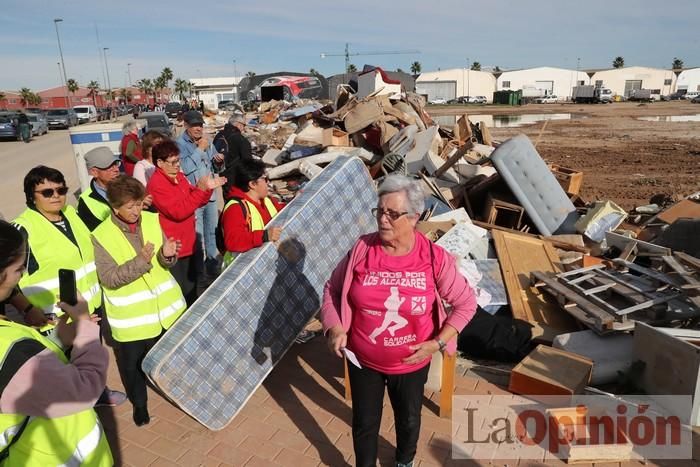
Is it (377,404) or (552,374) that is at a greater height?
(377,404)

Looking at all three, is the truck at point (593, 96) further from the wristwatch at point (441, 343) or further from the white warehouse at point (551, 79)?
the wristwatch at point (441, 343)

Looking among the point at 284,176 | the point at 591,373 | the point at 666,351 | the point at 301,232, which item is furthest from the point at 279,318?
the point at 284,176

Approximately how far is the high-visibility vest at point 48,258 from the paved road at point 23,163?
7050mm

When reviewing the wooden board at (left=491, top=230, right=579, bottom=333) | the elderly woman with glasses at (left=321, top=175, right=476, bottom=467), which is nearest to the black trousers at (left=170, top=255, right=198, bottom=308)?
the elderly woman with glasses at (left=321, top=175, right=476, bottom=467)

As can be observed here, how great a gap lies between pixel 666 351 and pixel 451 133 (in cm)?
882

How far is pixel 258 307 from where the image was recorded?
11.4 ft

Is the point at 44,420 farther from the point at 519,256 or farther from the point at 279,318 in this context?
the point at 519,256

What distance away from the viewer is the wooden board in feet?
16.0

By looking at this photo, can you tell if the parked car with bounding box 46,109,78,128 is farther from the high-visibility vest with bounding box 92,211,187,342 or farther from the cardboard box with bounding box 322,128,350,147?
the high-visibility vest with bounding box 92,211,187,342

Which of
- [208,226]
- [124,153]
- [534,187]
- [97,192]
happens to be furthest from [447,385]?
[124,153]

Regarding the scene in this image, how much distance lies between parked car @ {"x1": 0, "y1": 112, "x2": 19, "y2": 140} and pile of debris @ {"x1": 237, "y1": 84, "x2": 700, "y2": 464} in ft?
75.4

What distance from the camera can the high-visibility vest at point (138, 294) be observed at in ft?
10.1

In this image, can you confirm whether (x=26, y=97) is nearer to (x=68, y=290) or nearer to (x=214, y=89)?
(x=214, y=89)

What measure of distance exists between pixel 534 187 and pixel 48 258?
593 centimetres
